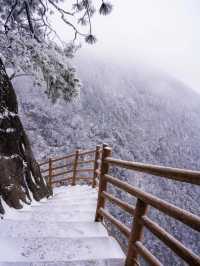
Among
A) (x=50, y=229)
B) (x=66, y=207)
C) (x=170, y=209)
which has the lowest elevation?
(x=66, y=207)

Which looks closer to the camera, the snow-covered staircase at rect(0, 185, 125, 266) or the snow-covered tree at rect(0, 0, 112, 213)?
the snow-covered staircase at rect(0, 185, 125, 266)

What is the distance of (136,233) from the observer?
9.27ft

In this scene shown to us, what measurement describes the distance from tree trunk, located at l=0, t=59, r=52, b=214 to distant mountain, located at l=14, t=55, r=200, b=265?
87.2 feet

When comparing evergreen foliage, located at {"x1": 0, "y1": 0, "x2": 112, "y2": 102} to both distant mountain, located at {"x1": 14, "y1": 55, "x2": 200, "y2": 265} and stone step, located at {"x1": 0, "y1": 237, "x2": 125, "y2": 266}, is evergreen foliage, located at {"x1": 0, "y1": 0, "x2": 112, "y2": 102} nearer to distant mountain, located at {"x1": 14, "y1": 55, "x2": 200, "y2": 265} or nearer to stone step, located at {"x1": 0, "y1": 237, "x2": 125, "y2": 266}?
stone step, located at {"x1": 0, "y1": 237, "x2": 125, "y2": 266}

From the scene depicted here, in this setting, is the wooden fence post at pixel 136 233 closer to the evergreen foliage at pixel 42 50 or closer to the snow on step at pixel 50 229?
the snow on step at pixel 50 229

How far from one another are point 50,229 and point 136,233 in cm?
145

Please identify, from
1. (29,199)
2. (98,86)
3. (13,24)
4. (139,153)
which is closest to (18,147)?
(29,199)

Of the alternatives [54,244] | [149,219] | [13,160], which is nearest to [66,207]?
[13,160]

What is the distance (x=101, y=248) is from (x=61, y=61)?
16.6 feet

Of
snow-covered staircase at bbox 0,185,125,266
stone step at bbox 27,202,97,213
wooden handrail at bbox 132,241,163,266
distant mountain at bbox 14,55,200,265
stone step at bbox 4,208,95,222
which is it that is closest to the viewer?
wooden handrail at bbox 132,241,163,266

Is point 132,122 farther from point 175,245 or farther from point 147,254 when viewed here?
point 175,245

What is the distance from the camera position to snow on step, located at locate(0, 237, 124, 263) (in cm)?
299

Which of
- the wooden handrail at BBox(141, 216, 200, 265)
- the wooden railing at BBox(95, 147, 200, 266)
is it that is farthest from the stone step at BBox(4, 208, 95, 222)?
the wooden handrail at BBox(141, 216, 200, 265)

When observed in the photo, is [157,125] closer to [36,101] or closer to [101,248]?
[36,101]
